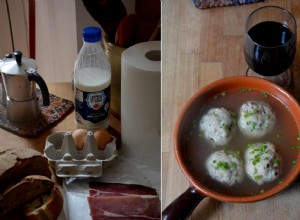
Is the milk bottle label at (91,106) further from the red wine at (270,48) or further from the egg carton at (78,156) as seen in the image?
the red wine at (270,48)

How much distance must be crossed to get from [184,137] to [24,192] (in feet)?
1.81

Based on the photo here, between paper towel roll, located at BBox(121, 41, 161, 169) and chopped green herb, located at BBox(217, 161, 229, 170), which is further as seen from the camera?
paper towel roll, located at BBox(121, 41, 161, 169)

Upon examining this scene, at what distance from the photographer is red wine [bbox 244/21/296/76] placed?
99 cm

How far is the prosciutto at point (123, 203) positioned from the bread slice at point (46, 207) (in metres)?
0.07

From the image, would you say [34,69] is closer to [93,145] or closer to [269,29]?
[93,145]

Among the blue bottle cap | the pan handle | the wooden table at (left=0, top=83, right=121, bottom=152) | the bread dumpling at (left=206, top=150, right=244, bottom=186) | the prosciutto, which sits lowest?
the prosciutto

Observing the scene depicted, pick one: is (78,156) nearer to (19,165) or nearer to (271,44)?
(19,165)

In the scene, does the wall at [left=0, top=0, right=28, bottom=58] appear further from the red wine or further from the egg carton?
the red wine

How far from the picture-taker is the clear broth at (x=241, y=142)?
901 mm

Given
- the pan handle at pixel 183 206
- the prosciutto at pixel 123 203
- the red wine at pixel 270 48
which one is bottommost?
the prosciutto at pixel 123 203

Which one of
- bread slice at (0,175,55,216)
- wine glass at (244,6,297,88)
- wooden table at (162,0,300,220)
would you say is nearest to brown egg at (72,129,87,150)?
bread slice at (0,175,55,216)

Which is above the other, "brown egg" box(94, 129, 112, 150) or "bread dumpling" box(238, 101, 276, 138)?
"bread dumpling" box(238, 101, 276, 138)

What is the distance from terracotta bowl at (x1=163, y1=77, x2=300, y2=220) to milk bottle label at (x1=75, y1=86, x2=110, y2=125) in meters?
0.53

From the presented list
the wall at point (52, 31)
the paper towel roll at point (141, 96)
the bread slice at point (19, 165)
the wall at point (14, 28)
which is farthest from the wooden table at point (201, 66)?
the wall at point (14, 28)
